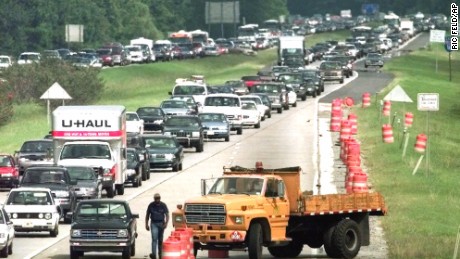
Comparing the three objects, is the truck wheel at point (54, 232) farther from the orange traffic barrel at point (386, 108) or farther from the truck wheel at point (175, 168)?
the orange traffic barrel at point (386, 108)

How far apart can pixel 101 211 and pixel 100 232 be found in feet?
3.05

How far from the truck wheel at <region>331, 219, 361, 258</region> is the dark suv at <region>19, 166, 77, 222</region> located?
36.5 feet

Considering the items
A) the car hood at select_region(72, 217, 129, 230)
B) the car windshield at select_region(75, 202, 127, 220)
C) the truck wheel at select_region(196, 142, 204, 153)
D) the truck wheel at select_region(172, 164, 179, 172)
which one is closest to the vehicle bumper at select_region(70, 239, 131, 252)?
the car hood at select_region(72, 217, 129, 230)

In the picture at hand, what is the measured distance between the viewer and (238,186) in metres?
33.6

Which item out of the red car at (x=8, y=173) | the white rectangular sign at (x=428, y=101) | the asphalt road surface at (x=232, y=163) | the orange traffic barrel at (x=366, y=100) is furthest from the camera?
the orange traffic barrel at (x=366, y=100)

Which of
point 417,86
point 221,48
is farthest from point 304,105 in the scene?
point 221,48

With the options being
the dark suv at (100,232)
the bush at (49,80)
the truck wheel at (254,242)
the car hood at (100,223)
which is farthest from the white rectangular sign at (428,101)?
the bush at (49,80)

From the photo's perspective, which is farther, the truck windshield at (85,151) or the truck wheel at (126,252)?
the truck windshield at (85,151)

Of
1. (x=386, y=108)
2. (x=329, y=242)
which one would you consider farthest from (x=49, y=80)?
(x=329, y=242)

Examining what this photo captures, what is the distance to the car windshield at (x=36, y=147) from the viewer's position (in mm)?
60625

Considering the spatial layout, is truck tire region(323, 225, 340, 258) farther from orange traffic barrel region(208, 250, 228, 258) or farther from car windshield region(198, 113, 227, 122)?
car windshield region(198, 113, 227, 122)

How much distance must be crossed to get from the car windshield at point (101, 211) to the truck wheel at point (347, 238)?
450cm

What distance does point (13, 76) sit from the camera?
113375mm

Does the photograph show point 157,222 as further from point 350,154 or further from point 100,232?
point 350,154
